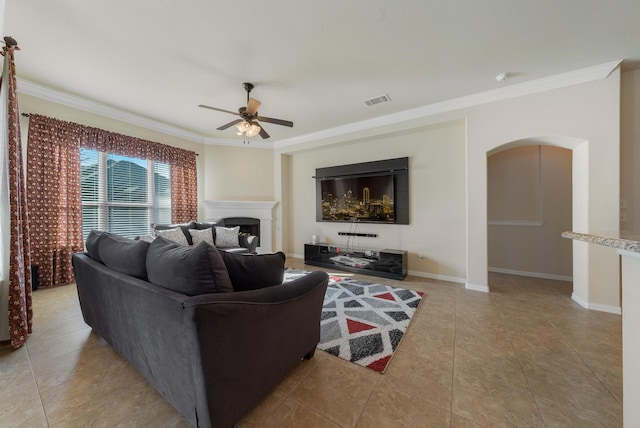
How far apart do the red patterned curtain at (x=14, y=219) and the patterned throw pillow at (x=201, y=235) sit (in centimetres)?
197

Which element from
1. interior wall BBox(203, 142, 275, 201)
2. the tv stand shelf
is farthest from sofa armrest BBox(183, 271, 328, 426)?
interior wall BBox(203, 142, 275, 201)

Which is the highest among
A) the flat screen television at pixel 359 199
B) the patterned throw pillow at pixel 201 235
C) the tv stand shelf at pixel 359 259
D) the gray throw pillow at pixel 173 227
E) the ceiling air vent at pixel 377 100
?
the ceiling air vent at pixel 377 100

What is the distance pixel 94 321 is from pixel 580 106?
213 inches

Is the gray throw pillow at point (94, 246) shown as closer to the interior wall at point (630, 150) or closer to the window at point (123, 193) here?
the window at point (123, 193)

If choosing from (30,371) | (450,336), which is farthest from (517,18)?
(30,371)

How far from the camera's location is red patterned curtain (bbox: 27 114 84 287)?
3051 millimetres

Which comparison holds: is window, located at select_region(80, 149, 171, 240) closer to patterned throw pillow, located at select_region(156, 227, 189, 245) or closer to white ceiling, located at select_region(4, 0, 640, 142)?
patterned throw pillow, located at select_region(156, 227, 189, 245)

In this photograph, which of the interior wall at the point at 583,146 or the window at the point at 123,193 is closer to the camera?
the interior wall at the point at 583,146

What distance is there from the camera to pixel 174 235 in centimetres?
368

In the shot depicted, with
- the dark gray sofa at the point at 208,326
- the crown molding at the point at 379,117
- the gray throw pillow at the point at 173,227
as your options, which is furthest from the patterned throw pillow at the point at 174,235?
the crown molding at the point at 379,117

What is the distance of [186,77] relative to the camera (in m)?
2.80

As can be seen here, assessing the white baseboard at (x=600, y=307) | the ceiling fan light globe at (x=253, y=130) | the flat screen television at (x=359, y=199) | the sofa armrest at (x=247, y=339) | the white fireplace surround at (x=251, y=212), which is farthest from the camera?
the white fireplace surround at (x=251, y=212)

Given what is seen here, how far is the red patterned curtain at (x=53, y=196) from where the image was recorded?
10.0 ft

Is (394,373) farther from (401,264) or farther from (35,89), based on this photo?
(35,89)
